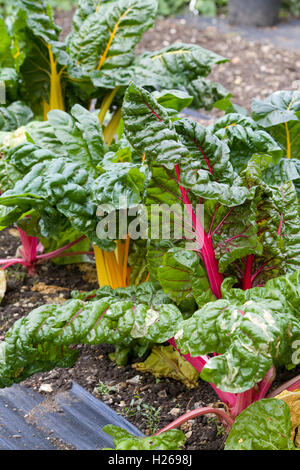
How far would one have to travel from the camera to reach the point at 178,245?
6.07 ft

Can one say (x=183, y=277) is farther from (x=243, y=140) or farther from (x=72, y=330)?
(x=243, y=140)

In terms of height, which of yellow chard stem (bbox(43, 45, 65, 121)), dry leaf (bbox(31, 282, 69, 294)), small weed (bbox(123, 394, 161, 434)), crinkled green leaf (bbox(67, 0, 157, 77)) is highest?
crinkled green leaf (bbox(67, 0, 157, 77))

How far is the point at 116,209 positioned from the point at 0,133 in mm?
873

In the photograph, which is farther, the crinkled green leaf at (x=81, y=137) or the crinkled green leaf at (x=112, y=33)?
the crinkled green leaf at (x=112, y=33)

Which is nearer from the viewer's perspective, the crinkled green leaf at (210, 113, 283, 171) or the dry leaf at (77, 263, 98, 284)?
the crinkled green leaf at (210, 113, 283, 171)

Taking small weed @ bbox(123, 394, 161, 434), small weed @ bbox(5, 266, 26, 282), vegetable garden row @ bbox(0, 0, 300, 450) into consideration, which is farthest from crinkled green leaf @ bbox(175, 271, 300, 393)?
small weed @ bbox(5, 266, 26, 282)

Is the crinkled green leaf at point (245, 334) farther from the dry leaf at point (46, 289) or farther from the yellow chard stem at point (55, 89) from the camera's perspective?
the yellow chard stem at point (55, 89)

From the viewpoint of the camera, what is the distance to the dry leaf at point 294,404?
5.33 ft

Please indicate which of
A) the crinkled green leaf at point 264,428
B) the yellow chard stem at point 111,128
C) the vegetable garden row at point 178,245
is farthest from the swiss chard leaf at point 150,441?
the yellow chard stem at point 111,128

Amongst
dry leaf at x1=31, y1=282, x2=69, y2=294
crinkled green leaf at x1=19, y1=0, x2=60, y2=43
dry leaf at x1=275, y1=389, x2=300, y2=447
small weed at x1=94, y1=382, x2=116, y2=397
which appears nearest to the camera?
dry leaf at x1=275, y1=389, x2=300, y2=447

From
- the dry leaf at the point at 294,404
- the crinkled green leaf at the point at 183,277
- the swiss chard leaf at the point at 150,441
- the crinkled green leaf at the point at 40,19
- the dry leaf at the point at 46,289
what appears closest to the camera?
the swiss chard leaf at the point at 150,441

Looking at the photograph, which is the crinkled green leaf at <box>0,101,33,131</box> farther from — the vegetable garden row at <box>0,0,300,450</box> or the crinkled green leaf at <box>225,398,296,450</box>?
the crinkled green leaf at <box>225,398,296,450</box>

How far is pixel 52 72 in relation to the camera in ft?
9.20

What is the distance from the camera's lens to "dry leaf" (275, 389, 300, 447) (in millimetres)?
1625
